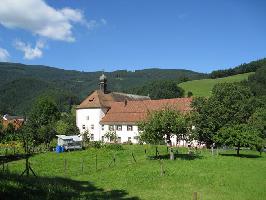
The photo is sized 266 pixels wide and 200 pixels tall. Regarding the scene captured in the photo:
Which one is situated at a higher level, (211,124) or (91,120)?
(91,120)

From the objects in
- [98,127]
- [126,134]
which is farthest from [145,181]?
[98,127]

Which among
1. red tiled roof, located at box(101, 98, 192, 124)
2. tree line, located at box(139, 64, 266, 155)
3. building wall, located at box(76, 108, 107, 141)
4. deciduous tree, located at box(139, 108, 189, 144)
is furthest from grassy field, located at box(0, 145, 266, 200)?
building wall, located at box(76, 108, 107, 141)

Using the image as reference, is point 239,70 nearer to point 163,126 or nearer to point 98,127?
point 98,127

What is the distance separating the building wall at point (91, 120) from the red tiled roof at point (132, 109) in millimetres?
1457

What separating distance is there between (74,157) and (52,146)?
11.9m

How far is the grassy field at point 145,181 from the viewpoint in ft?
58.8

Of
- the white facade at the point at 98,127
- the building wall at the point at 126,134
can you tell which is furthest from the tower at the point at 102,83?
the building wall at the point at 126,134

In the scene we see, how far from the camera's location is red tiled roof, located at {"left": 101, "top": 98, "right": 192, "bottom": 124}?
217ft

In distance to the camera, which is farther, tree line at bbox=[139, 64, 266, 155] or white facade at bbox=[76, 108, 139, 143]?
white facade at bbox=[76, 108, 139, 143]

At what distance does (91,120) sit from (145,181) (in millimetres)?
51157

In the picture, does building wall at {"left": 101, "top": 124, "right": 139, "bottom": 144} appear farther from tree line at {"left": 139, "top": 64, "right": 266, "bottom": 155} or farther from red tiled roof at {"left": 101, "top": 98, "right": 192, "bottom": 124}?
tree line at {"left": 139, "top": 64, "right": 266, "bottom": 155}

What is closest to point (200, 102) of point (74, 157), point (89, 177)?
point (74, 157)

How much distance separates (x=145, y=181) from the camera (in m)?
25.6

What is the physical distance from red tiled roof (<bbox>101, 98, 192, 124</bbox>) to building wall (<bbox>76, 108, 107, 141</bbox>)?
1457mm
